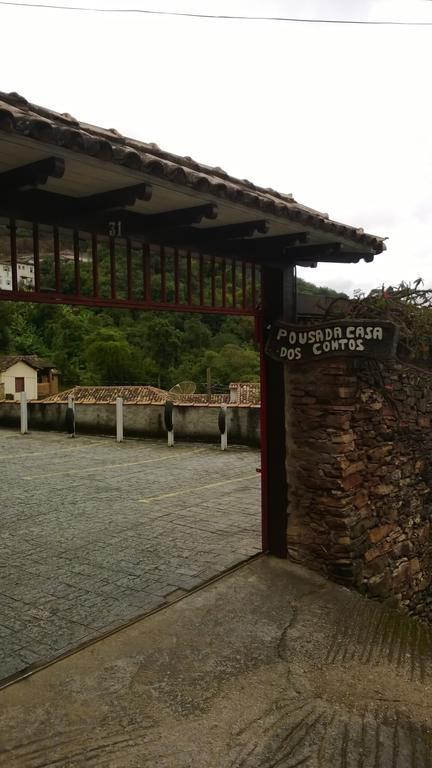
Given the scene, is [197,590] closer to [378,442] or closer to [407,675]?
[407,675]

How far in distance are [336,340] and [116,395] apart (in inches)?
513

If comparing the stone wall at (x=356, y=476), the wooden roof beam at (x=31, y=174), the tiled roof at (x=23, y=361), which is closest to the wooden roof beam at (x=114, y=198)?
the wooden roof beam at (x=31, y=174)

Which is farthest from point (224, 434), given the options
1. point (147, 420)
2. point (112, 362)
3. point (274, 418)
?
point (112, 362)

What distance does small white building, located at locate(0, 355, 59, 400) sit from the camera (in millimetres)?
37250

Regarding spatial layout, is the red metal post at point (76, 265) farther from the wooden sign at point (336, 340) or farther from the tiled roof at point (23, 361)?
the tiled roof at point (23, 361)

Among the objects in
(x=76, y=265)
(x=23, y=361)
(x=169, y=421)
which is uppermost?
(x=76, y=265)

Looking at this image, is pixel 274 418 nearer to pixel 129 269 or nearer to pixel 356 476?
pixel 356 476

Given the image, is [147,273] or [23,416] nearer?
[147,273]

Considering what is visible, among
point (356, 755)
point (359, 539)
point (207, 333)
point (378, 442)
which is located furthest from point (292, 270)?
point (207, 333)

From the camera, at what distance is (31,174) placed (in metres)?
3.44

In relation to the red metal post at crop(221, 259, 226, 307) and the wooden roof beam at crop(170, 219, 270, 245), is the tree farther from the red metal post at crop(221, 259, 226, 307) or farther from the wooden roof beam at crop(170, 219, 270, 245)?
the wooden roof beam at crop(170, 219, 270, 245)

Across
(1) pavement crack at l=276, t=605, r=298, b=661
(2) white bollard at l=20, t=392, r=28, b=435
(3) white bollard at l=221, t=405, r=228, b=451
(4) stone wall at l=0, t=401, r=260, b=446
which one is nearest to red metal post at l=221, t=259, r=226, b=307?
(1) pavement crack at l=276, t=605, r=298, b=661

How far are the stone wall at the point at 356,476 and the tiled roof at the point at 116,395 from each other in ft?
34.8

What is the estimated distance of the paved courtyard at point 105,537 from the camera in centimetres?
469
